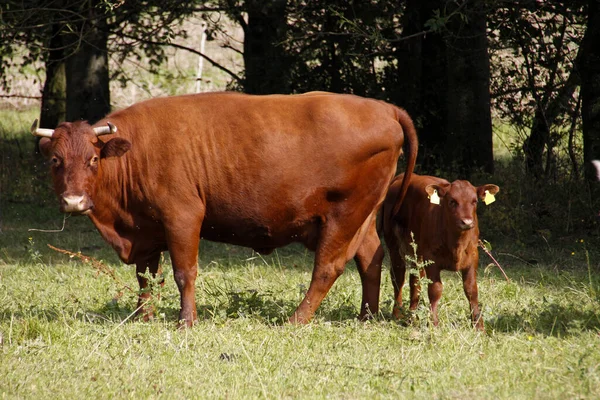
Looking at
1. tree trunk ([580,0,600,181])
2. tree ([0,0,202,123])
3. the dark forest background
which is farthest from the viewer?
tree ([0,0,202,123])

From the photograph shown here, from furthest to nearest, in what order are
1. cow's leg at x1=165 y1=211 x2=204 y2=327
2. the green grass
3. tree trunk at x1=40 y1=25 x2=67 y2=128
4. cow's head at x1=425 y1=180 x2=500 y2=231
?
tree trunk at x1=40 y1=25 x2=67 y2=128, cow's leg at x1=165 y1=211 x2=204 y2=327, cow's head at x1=425 y1=180 x2=500 y2=231, the green grass

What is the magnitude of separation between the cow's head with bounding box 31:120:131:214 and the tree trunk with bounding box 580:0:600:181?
6.05 meters

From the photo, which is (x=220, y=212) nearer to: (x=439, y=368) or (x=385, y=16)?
(x=439, y=368)

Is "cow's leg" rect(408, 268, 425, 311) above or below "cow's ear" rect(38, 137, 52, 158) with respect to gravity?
below

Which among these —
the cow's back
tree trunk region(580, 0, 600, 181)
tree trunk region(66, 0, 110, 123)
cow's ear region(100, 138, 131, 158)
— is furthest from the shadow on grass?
tree trunk region(66, 0, 110, 123)

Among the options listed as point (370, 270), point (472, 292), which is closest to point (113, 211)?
point (370, 270)

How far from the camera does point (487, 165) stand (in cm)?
1202

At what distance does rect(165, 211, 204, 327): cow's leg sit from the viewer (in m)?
6.56

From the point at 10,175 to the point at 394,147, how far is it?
9.09m

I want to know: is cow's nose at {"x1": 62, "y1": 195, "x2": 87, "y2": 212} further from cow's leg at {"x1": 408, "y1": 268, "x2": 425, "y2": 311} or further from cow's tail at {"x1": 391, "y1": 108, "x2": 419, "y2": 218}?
cow's leg at {"x1": 408, "y1": 268, "x2": 425, "y2": 311}

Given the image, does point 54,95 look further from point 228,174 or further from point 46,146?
point 228,174

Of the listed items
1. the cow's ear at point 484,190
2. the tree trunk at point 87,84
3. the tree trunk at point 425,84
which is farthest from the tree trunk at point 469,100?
the tree trunk at point 87,84

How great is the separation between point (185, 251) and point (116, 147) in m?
0.93

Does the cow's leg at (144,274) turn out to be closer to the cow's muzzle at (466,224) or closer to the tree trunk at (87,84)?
the cow's muzzle at (466,224)
